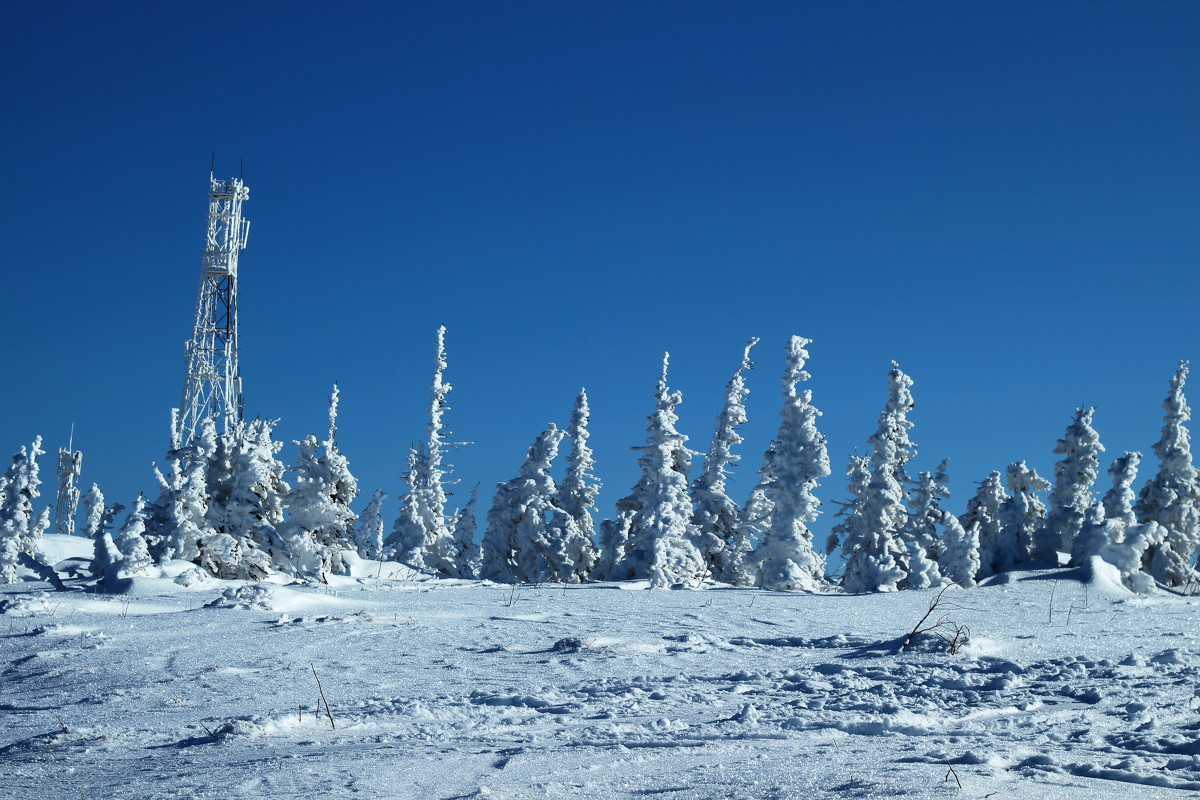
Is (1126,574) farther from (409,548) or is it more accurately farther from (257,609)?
(409,548)

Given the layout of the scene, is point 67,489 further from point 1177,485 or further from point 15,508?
point 1177,485

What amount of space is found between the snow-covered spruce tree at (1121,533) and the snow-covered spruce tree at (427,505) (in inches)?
1145

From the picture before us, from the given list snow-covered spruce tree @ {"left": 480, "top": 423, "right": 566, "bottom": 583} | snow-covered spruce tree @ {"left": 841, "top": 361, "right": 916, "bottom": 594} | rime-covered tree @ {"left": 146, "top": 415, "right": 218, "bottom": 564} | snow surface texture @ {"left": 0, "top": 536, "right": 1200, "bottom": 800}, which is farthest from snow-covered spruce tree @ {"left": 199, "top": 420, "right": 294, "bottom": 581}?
snow-covered spruce tree @ {"left": 841, "top": 361, "right": 916, "bottom": 594}

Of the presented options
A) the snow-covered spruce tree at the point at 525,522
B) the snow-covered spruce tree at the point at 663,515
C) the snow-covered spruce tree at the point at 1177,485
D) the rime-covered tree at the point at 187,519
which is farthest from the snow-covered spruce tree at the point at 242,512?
the snow-covered spruce tree at the point at 1177,485

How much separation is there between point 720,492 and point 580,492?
23.1 ft

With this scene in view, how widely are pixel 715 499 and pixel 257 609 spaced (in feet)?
84.8

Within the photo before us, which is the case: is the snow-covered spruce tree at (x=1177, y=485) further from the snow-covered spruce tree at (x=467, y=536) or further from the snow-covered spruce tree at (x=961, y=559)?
the snow-covered spruce tree at (x=467, y=536)

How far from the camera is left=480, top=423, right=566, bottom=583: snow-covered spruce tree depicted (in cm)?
3934

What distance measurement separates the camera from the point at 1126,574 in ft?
80.0

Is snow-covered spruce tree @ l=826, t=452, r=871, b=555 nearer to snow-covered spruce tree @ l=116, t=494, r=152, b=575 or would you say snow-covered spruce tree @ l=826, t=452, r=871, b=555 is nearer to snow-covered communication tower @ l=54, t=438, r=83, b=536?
snow-covered spruce tree @ l=116, t=494, r=152, b=575

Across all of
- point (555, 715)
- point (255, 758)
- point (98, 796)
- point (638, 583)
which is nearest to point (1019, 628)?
point (555, 715)

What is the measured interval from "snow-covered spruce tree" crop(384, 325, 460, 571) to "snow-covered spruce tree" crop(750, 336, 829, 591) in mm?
21088

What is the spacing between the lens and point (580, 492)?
1606 inches

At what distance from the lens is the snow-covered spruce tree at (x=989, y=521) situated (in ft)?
104
